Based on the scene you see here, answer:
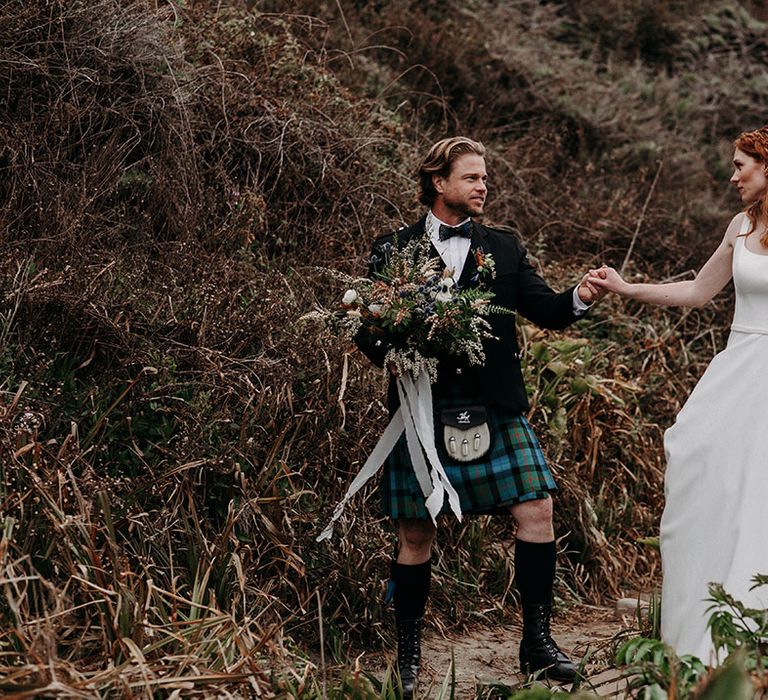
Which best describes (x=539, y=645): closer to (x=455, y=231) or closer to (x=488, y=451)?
(x=488, y=451)

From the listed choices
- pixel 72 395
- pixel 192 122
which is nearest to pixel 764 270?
pixel 72 395

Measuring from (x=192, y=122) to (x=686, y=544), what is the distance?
4116mm

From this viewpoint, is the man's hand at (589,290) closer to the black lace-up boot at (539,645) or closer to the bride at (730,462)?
the bride at (730,462)

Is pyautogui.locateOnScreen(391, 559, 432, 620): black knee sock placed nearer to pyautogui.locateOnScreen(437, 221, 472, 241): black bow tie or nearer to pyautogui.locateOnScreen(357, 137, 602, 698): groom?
pyautogui.locateOnScreen(357, 137, 602, 698): groom

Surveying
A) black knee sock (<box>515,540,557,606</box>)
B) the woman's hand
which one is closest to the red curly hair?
the woman's hand

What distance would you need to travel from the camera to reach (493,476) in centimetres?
432

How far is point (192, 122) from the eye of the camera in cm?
679

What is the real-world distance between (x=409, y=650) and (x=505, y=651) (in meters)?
0.89

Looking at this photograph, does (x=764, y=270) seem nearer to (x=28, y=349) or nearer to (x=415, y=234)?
(x=415, y=234)

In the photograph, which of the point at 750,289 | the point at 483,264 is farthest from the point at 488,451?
the point at 750,289

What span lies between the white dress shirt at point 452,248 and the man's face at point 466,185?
0.09 m

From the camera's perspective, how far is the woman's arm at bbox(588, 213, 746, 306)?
4.37 meters

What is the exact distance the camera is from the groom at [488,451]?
4.32 meters

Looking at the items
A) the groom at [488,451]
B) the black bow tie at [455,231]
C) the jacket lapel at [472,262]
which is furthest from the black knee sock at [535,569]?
the black bow tie at [455,231]
